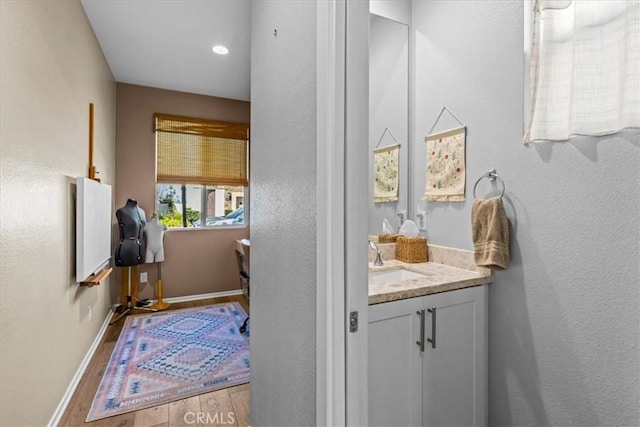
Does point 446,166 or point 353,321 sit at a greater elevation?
point 446,166

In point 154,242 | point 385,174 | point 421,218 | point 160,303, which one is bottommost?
point 160,303

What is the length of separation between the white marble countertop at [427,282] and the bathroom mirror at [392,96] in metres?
0.41

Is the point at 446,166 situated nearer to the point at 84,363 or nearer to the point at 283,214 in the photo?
the point at 283,214

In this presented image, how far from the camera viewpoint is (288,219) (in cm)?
120

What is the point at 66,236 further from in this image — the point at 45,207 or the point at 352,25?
the point at 352,25

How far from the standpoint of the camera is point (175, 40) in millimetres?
2906

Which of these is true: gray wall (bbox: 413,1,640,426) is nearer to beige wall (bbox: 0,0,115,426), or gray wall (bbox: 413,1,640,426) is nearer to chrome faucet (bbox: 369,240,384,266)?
chrome faucet (bbox: 369,240,384,266)

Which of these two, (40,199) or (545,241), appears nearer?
(545,241)

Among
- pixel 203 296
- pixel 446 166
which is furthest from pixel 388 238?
pixel 203 296

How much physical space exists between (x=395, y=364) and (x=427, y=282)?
400mm

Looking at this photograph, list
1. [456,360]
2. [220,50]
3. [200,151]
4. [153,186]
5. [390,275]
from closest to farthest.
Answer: [456,360], [390,275], [220,50], [153,186], [200,151]

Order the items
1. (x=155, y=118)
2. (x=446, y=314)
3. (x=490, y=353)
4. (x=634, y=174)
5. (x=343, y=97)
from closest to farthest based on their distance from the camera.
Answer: (x=343, y=97) → (x=634, y=174) → (x=446, y=314) → (x=490, y=353) → (x=155, y=118)

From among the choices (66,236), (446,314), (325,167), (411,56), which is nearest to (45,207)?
(66,236)

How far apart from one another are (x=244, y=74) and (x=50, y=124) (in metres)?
2.28
